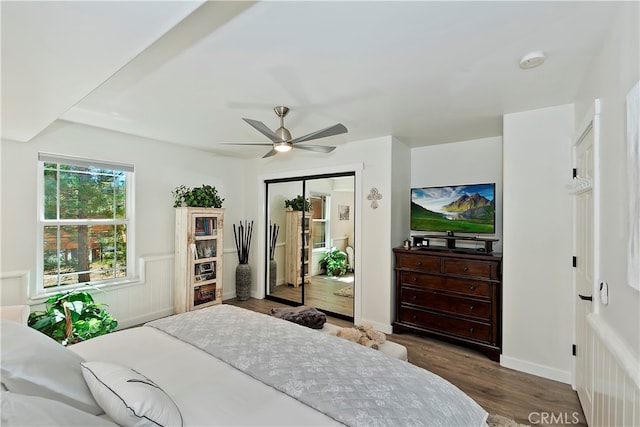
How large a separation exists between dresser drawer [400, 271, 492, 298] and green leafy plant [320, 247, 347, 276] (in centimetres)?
95

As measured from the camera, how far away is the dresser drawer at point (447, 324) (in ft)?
10.2

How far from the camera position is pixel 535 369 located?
9.01 feet

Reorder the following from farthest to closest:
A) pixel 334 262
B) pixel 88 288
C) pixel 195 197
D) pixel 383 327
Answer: pixel 334 262 → pixel 195 197 → pixel 383 327 → pixel 88 288

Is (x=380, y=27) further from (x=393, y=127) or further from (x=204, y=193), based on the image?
(x=204, y=193)

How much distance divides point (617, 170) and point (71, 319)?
14.2 feet

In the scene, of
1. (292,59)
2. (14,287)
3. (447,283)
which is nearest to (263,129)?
(292,59)

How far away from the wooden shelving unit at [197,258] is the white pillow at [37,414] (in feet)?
11.1

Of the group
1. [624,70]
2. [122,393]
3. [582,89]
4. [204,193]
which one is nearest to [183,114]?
[204,193]

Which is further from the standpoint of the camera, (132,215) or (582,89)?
(132,215)

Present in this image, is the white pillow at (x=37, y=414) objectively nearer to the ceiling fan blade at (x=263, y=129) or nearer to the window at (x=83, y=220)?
the ceiling fan blade at (x=263, y=129)

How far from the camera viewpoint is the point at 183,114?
9.97 ft

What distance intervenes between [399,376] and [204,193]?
12.0 feet

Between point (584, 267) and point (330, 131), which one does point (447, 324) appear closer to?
point (584, 267)

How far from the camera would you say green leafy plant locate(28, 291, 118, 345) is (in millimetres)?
2750
